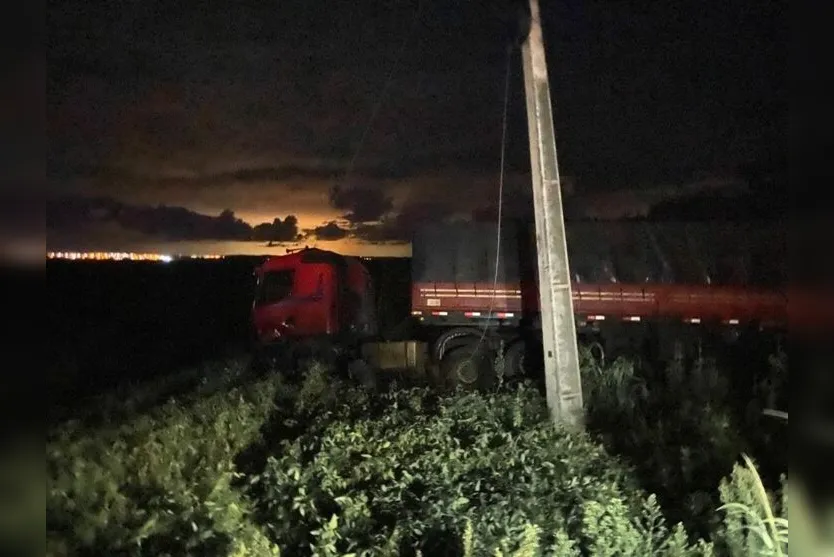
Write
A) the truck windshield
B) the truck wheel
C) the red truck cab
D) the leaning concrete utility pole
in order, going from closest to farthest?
the leaning concrete utility pole → the truck wheel → the red truck cab → the truck windshield

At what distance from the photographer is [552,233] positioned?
26.6ft

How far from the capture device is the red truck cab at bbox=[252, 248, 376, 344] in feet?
52.1

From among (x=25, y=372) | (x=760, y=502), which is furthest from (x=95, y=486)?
(x=760, y=502)

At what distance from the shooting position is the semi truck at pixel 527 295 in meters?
15.0

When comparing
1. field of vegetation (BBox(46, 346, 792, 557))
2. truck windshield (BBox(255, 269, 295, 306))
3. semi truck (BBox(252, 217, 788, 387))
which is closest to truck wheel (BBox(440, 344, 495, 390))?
semi truck (BBox(252, 217, 788, 387))

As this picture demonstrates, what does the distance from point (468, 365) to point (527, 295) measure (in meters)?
1.90

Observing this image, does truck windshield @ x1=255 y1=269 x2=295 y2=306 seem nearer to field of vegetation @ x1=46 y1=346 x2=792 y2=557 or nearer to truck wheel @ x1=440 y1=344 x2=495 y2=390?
truck wheel @ x1=440 y1=344 x2=495 y2=390

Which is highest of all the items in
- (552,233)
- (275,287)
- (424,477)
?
(275,287)

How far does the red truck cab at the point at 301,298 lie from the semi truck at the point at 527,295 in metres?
0.02

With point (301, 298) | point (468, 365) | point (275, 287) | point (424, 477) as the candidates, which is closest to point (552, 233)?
point (424, 477)

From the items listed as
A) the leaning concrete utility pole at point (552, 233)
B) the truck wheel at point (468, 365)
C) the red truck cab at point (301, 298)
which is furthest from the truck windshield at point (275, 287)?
the leaning concrete utility pole at point (552, 233)

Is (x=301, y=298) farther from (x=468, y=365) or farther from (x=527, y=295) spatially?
(x=527, y=295)

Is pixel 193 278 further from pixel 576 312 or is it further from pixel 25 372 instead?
pixel 25 372

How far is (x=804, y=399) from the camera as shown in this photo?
3.04 m
